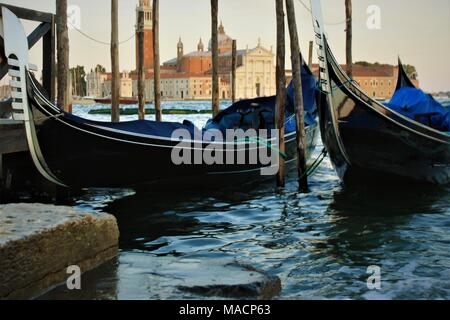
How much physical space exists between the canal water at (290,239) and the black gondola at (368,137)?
0.67 feet

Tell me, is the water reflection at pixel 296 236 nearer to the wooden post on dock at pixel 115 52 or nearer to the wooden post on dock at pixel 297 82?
the wooden post on dock at pixel 297 82

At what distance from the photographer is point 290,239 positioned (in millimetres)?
4617

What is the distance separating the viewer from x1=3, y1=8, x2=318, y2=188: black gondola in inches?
196

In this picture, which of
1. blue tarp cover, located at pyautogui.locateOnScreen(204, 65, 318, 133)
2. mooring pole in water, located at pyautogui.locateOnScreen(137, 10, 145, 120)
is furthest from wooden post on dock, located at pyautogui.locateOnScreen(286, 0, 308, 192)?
mooring pole in water, located at pyautogui.locateOnScreen(137, 10, 145, 120)

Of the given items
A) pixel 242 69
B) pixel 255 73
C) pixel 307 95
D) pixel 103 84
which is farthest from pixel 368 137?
pixel 103 84

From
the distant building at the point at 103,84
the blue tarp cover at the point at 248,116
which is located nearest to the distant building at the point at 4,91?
the blue tarp cover at the point at 248,116

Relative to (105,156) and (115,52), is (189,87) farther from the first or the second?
(105,156)

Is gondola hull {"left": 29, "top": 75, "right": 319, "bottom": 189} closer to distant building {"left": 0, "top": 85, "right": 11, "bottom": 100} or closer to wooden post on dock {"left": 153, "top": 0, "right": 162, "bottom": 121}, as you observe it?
distant building {"left": 0, "top": 85, "right": 11, "bottom": 100}

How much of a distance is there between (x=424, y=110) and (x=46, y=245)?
5307 mm

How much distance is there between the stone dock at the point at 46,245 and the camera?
2516 millimetres

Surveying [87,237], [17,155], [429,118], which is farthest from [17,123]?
[429,118]

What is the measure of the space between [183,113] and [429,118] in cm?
3372

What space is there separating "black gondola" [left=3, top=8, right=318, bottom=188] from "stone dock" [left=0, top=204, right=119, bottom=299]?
2.00m
